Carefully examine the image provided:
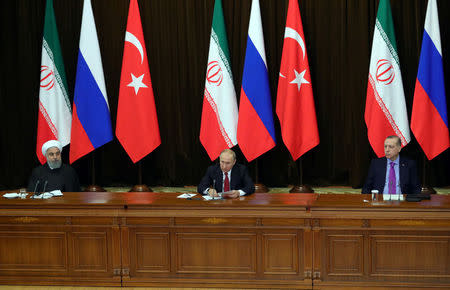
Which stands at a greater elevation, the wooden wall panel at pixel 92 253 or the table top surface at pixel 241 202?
the table top surface at pixel 241 202

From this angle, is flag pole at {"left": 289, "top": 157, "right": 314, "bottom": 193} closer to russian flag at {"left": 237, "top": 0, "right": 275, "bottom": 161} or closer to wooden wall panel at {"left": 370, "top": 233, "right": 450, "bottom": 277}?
russian flag at {"left": 237, "top": 0, "right": 275, "bottom": 161}

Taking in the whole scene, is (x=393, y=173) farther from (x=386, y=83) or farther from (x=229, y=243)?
(x=386, y=83)

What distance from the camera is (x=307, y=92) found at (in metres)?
7.11

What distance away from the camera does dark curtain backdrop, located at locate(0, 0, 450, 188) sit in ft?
24.9

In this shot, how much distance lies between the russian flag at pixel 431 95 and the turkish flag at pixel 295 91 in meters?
1.27

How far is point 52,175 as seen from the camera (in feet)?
17.9

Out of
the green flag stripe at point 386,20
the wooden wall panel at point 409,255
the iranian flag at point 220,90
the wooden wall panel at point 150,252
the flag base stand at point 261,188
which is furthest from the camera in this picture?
the flag base stand at point 261,188

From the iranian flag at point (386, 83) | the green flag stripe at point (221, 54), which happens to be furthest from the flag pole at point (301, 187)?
the green flag stripe at point (221, 54)

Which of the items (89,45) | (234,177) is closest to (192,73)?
(89,45)

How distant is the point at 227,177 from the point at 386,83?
2.78 m

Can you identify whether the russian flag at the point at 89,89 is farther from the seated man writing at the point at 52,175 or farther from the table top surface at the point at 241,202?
the table top surface at the point at 241,202

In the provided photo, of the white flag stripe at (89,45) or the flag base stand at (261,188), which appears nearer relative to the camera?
the white flag stripe at (89,45)

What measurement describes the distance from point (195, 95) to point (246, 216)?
13.0ft

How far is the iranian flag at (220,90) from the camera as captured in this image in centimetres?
721
